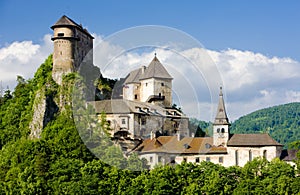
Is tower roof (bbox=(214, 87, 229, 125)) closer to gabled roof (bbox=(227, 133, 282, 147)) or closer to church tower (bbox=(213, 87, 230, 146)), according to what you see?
church tower (bbox=(213, 87, 230, 146))

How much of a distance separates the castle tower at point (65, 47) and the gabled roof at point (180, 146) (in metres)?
14.9

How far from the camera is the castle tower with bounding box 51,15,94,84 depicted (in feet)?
226

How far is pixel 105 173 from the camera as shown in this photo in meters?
59.2

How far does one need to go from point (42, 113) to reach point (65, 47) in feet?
25.5

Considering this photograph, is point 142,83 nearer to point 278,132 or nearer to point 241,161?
point 241,161

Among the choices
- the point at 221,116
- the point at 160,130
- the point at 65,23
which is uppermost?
the point at 65,23

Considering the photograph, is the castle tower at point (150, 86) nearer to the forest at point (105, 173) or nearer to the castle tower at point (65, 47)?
the forest at point (105, 173)

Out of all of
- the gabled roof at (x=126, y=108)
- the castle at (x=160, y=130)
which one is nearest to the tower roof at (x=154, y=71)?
the castle at (x=160, y=130)

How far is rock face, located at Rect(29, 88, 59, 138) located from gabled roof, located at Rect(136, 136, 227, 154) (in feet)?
46.7

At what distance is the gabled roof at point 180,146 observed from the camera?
58812mm

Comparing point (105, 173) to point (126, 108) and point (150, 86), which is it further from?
point (150, 86)

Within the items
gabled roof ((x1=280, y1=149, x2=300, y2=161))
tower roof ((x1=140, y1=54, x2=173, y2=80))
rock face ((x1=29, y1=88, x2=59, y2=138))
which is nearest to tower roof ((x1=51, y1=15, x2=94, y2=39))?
rock face ((x1=29, y1=88, x2=59, y2=138))

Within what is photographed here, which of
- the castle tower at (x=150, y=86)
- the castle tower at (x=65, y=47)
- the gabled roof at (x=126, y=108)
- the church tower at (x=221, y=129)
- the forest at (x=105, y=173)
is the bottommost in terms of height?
the forest at (x=105, y=173)

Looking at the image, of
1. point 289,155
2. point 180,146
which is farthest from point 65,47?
point 289,155
